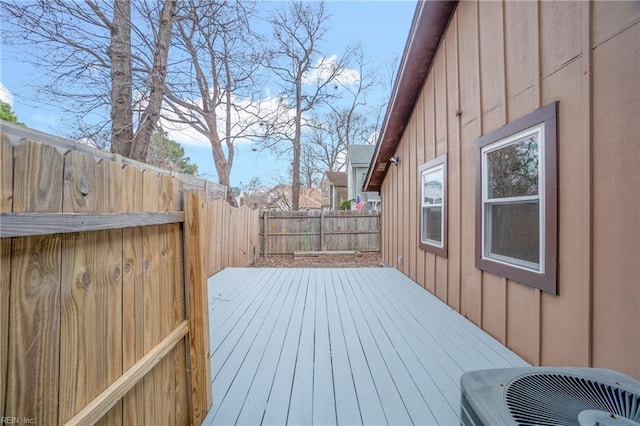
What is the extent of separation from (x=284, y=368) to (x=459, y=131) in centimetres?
328

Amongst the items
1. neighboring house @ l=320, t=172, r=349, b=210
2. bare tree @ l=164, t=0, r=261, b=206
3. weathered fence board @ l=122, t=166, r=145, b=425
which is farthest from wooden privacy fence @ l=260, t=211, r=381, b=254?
neighboring house @ l=320, t=172, r=349, b=210

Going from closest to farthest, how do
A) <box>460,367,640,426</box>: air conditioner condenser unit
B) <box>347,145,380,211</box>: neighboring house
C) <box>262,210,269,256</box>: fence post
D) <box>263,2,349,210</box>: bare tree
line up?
<box>460,367,640,426</box>: air conditioner condenser unit < <box>262,210,269,256</box>: fence post < <box>263,2,349,210</box>: bare tree < <box>347,145,380,211</box>: neighboring house

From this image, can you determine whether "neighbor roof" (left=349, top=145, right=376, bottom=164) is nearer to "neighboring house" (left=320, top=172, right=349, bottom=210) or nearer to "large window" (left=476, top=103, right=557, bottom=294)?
"neighboring house" (left=320, top=172, right=349, bottom=210)

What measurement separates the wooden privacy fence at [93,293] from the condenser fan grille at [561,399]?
145cm

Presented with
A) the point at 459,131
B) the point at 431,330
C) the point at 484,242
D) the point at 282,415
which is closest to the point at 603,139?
the point at 484,242

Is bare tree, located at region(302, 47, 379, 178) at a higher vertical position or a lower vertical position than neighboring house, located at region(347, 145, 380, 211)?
higher

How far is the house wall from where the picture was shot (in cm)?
164

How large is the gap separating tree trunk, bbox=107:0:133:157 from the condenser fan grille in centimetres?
567

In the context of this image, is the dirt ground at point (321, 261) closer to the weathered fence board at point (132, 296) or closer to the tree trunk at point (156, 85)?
the tree trunk at point (156, 85)

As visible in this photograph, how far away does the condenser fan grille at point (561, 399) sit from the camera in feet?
2.98

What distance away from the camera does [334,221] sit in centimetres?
1044

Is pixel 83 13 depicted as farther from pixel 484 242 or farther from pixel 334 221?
pixel 334 221

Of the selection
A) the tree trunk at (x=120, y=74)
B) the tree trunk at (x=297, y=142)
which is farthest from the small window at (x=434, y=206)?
the tree trunk at (x=297, y=142)

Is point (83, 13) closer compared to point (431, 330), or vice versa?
point (431, 330)
